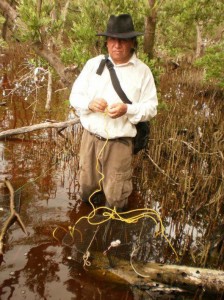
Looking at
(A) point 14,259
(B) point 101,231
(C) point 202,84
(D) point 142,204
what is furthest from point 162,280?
(C) point 202,84

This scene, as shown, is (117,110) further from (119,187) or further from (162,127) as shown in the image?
(162,127)

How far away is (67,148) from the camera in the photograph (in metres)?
4.55

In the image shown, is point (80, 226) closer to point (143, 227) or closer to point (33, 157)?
point (143, 227)

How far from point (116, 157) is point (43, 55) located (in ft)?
6.30

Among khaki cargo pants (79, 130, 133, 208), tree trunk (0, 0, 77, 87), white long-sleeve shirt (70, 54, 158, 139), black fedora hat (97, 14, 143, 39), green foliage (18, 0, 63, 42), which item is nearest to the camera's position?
black fedora hat (97, 14, 143, 39)

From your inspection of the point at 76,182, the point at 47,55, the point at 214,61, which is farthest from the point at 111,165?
the point at 214,61

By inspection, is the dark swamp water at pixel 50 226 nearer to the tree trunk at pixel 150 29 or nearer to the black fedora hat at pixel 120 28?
the tree trunk at pixel 150 29

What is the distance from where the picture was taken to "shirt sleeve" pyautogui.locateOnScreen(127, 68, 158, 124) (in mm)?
2621

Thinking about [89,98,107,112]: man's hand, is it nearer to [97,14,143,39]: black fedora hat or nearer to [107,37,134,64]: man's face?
[107,37,134,64]: man's face

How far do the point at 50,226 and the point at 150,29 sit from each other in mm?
2514

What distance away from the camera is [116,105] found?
2.49 m

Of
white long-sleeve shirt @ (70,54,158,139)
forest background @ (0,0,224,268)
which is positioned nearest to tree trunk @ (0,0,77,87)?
forest background @ (0,0,224,268)

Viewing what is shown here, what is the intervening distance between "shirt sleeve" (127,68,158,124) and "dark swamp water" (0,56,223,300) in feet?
3.43

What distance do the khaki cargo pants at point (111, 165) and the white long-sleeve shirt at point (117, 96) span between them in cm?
15
